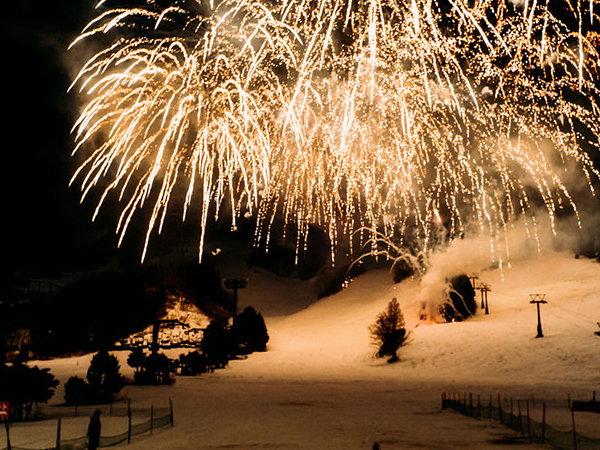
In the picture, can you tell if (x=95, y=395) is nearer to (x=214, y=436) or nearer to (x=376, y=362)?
(x=214, y=436)

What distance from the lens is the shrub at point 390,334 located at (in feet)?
156

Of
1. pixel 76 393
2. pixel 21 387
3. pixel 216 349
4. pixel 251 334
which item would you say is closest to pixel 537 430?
pixel 21 387

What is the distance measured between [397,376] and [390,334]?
28.7 ft

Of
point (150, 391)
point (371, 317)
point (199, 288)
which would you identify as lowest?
point (150, 391)

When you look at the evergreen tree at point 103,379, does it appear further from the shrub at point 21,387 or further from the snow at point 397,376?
the shrub at point 21,387

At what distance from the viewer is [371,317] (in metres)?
73.0

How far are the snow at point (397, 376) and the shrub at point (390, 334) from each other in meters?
1.44

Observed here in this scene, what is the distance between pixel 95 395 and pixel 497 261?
8654cm

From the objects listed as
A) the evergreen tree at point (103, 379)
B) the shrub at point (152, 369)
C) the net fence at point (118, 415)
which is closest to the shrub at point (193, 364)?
the shrub at point (152, 369)

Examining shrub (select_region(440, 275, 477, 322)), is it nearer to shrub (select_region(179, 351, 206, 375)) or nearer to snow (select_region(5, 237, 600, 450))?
snow (select_region(5, 237, 600, 450))

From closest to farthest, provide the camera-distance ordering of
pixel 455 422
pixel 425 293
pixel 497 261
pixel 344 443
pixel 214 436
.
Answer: pixel 344 443
pixel 214 436
pixel 455 422
pixel 425 293
pixel 497 261

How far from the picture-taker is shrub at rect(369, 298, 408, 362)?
4770cm

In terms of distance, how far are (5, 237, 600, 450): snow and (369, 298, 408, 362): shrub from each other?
1.44 m

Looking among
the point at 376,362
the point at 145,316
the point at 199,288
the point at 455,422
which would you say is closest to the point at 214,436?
the point at 455,422
